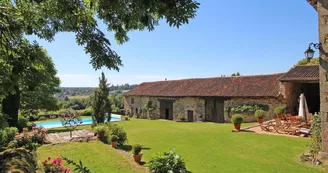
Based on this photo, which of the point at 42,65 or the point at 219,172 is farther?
the point at 219,172

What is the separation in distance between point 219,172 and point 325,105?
4.10 meters

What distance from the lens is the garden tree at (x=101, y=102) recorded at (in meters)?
16.8

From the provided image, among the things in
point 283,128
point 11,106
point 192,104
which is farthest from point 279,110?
point 11,106

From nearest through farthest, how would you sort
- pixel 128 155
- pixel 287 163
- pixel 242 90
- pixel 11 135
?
pixel 287 163
pixel 128 155
pixel 11 135
pixel 242 90

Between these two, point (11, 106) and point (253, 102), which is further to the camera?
point (253, 102)

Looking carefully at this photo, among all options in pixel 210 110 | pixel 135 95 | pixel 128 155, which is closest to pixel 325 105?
pixel 128 155

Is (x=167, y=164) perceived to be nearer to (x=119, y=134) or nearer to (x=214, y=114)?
(x=119, y=134)

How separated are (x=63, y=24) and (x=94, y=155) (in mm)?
7635

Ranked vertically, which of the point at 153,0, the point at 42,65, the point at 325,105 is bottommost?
the point at 325,105

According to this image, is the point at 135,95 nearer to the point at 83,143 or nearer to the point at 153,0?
the point at 83,143

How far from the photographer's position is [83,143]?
12.2 m

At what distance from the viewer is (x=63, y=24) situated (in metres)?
3.67

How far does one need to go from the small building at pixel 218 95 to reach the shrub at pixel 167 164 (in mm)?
14196

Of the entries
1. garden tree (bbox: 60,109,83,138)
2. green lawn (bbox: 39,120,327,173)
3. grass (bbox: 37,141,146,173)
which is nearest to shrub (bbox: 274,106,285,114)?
green lawn (bbox: 39,120,327,173)
